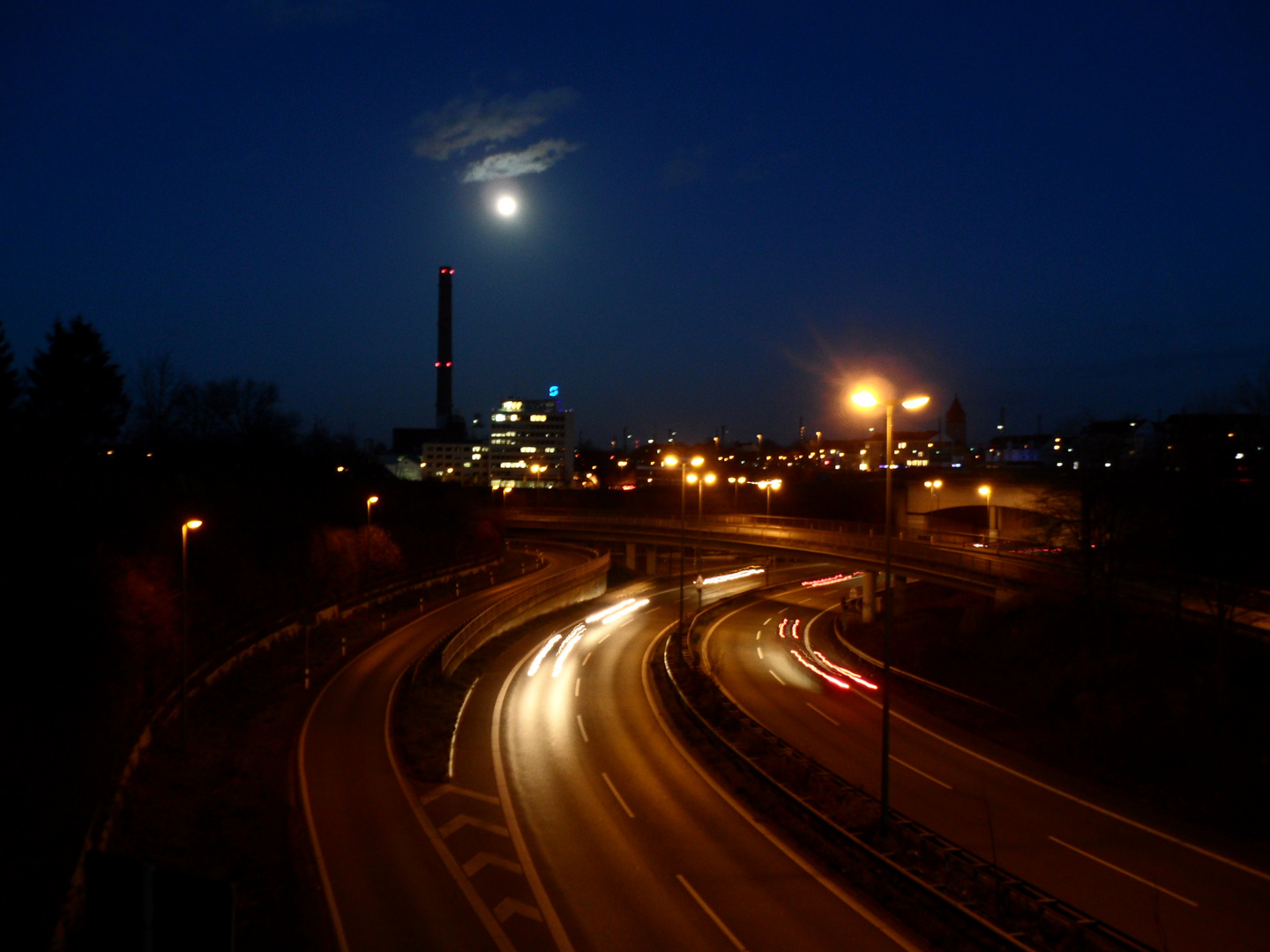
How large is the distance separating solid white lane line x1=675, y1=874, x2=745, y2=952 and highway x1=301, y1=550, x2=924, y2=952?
1.0 inches

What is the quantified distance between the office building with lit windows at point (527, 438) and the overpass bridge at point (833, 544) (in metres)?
92.4

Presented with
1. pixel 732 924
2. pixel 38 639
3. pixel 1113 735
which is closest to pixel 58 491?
pixel 38 639

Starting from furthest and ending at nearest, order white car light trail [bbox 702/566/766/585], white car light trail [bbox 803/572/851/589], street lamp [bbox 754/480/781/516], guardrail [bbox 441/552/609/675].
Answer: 1. white car light trail [bbox 702/566/766/585]
2. white car light trail [bbox 803/572/851/589]
3. street lamp [bbox 754/480/781/516]
4. guardrail [bbox 441/552/609/675]

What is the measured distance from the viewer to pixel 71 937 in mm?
9492

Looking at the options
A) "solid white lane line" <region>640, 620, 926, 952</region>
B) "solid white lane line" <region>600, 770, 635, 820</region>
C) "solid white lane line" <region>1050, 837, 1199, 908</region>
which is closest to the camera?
"solid white lane line" <region>640, 620, 926, 952</region>

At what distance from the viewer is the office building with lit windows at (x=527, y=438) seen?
160m

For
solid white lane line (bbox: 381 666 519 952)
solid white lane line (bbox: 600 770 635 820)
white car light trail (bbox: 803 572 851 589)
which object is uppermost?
solid white lane line (bbox: 381 666 519 952)

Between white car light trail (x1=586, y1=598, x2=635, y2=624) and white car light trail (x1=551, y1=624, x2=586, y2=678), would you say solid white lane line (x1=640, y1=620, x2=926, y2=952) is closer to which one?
white car light trail (x1=551, y1=624, x2=586, y2=678)

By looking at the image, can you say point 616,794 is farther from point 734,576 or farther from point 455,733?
point 734,576

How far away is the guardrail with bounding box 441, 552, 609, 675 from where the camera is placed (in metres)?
29.0

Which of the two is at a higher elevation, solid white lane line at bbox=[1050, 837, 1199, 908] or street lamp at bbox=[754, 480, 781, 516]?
street lamp at bbox=[754, 480, 781, 516]

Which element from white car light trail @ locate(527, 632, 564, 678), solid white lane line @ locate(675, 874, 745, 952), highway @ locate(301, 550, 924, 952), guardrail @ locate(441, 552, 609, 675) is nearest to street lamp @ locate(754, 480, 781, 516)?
guardrail @ locate(441, 552, 609, 675)

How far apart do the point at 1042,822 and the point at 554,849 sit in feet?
30.8

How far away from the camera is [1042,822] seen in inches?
603
